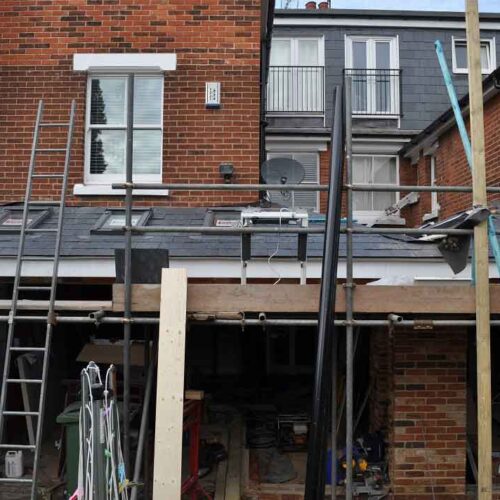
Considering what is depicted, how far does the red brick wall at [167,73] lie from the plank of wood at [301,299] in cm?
321

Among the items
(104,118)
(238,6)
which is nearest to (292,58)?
(238,6)

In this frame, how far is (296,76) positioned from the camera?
14023 mm

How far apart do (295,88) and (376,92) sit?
6.47 feet

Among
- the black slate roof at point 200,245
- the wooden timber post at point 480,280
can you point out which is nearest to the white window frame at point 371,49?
the black slate roof at point 200,245

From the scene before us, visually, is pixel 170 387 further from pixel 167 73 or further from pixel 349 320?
pixel 167 73

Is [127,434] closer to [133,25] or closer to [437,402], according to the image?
[437,402]

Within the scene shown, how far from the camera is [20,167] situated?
7.16 metres

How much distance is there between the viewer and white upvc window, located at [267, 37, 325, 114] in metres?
13.9

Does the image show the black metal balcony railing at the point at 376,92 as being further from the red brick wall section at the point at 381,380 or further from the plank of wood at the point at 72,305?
the plank of wood at the point at 72,305

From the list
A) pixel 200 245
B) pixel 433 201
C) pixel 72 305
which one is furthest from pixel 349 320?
pixel 433 201

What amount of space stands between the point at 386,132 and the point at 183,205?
7.93 m

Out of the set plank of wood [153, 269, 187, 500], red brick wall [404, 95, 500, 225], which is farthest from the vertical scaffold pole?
red brick wall [404, 95, 500, 225]

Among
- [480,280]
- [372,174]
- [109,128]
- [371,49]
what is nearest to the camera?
[480,280]

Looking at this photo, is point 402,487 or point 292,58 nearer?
point 402,487
